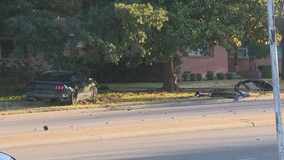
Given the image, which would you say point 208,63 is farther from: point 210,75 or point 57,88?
point 57,88

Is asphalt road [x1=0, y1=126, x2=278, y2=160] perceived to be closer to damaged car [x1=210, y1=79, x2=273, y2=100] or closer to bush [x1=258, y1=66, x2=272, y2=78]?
damaged car [x1=210, y1=79, x2=273, y2=100]

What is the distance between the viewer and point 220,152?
23.9 feet

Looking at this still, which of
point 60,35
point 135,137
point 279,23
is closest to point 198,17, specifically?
point 60,35

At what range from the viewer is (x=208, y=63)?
115 ft

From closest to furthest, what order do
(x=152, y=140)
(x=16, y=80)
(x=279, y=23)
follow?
(x=152, y=140)
(x=16, y=80)
(x=279, y=23)

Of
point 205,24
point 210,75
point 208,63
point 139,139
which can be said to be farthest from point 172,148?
point 208,63

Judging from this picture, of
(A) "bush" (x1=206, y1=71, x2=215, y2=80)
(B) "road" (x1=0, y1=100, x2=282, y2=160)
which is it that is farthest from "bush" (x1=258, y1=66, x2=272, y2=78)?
(B) "road" (x1=0, y1=100, x2=282, y2=160)

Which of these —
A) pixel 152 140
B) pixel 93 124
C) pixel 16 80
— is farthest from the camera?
pixel 16 80

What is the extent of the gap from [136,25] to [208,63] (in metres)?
20.8

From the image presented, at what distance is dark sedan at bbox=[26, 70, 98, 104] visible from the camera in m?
15.0

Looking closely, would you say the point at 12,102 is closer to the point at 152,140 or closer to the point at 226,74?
the point at 152,140

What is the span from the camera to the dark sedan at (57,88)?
1498cm

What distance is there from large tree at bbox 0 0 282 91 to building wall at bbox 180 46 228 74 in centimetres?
1370

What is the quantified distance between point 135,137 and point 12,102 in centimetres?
972
